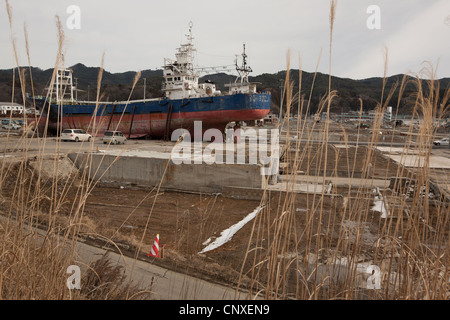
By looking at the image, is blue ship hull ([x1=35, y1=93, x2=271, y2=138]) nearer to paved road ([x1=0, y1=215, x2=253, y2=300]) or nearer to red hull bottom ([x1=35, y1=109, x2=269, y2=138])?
red hull bottom ([x1=35, y1=109, x2=269, y2=138])

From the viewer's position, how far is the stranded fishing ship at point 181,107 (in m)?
20.0

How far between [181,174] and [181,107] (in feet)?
35.5

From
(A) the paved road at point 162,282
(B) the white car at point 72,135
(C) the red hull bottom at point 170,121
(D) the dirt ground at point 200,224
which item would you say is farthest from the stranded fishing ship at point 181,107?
(A) the paved road at point 162,282

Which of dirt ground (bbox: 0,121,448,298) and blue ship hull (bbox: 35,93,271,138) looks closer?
dirt ground (bbox: 0,121,448,298)

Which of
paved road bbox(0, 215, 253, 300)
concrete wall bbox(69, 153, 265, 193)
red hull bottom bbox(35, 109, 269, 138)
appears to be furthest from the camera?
red hull bottom bbox(35, 109, 269, 138)

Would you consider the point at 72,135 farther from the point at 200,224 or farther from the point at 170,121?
the point at 200,224

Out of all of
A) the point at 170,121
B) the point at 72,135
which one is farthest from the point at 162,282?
the point at 170,121

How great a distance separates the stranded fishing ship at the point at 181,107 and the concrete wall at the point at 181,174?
767 cm

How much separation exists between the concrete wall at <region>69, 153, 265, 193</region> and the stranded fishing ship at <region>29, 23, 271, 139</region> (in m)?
7.67

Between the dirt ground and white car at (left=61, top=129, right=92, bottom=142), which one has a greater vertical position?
white car at (left=61, top=129, right=92, bottom=142)

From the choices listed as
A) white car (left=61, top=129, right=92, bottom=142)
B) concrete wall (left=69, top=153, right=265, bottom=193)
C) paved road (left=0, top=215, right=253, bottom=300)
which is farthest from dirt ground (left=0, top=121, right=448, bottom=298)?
white car (left=61, top=129, right=92, bottom=142)

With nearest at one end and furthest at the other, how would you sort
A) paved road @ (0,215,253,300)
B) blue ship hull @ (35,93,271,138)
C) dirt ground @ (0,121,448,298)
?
1. paved road @ (0,215,253,300)
2. dirt ground @ (0,121,448,298)
3. blue ship hull @ (35,93,271,138)

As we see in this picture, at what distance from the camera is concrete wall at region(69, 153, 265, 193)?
10.5 m
